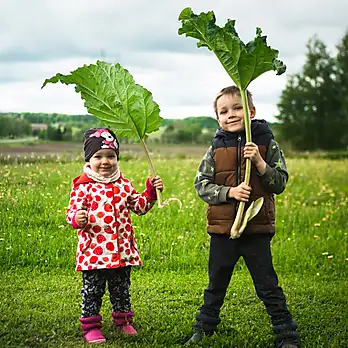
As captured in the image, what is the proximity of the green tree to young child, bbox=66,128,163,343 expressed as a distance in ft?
34.1

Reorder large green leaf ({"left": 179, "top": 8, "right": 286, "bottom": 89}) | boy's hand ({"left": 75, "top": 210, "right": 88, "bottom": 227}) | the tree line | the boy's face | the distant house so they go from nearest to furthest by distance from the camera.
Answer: large green leaf ({"left": 179, "top": 8, "right": 286, "bottom": 89}) < boy's hand ({"left": 75, "top": 210, "right": 88, "bottom": 227}) < the boy's face < the distant house < the tree line

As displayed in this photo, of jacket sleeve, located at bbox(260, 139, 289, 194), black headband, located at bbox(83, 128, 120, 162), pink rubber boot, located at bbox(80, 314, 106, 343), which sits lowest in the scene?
pink rubber boot, located at bbox(80, 314, 106, 343)

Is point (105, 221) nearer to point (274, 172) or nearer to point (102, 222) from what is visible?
A: point (102, 222)

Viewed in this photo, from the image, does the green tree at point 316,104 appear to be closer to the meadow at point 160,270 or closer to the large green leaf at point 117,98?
the meadow at point 160,270

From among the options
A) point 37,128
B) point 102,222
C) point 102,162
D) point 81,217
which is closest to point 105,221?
point 102,222

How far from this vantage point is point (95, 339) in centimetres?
349

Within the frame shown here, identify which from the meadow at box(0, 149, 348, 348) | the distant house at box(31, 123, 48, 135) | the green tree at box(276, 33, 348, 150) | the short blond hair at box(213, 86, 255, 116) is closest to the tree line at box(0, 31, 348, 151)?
the green tree at box(276, 33, 348, 150)

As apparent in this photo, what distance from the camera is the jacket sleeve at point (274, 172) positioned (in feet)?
10.9

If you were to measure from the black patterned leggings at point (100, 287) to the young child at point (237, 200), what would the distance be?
1.60 ft

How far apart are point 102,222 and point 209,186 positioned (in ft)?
1.93

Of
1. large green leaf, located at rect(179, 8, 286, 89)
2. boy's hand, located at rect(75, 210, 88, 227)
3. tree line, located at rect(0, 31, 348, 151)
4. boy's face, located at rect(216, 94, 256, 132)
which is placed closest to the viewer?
large green leaf, located at rect(179, 8, 286, 89)

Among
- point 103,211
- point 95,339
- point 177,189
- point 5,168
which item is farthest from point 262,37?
point 177,189

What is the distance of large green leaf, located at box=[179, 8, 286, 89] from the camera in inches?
126

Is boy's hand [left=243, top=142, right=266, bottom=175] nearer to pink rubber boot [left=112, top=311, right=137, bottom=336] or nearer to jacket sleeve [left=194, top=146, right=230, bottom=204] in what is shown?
jacket sleeve [left=194, top=146, right=230, bottom=204]
